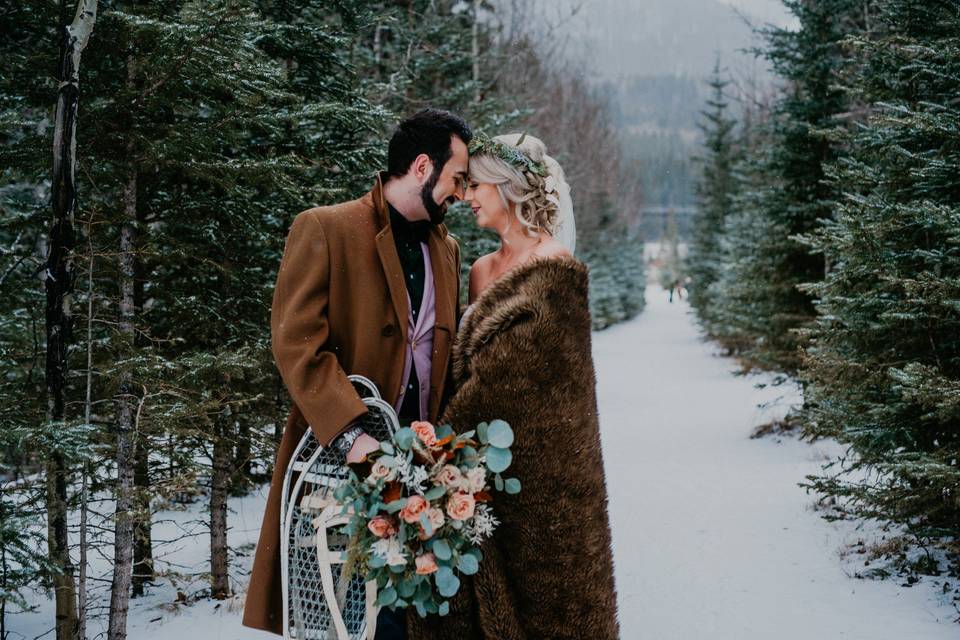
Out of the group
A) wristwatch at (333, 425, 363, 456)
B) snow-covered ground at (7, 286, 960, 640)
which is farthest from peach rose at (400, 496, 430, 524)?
snow-covered ground at (7, 286, 960, 640)

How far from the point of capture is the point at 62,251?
11.6 feet

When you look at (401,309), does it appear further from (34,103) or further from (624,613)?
(624,613)

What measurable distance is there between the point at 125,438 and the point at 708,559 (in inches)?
→ 208

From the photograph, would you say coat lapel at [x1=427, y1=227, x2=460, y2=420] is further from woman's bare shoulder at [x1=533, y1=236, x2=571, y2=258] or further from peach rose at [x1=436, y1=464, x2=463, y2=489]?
peach rose at [x1=436, y1=464, x2=463, y2=489]

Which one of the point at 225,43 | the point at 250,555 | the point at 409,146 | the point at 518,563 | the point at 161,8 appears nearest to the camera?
the point at 518,563

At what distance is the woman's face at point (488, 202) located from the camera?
9.52ft

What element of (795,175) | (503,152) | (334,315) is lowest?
(334,315)

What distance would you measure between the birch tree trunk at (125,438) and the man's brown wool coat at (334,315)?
1591mm

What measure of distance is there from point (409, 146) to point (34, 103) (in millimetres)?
2721

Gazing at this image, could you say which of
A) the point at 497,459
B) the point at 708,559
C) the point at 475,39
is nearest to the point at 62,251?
the point at 497,459

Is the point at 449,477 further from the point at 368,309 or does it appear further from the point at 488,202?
the point at 488,202

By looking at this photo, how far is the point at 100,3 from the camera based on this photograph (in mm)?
4094

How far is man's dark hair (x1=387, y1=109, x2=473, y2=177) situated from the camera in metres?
2.68

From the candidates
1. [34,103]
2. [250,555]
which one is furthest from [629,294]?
[34,103]
